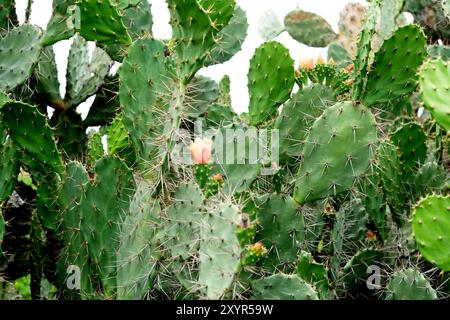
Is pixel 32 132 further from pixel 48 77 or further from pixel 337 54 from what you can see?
pixel 337 54

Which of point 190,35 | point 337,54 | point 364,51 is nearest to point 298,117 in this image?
point 364,51

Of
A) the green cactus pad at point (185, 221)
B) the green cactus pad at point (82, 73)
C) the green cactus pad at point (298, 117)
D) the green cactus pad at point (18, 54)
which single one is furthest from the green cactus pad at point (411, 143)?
the green cactus pad at point (18, 54)

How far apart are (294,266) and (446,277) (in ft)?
1.65

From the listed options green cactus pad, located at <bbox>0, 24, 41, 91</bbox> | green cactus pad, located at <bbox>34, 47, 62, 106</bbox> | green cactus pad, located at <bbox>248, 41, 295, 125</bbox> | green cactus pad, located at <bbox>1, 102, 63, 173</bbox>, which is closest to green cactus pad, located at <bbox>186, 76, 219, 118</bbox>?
green cactus pad, located at <bbox>248, 41, 295, 125</bbox>

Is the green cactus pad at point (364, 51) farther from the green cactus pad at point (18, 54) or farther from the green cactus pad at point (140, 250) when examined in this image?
the green cactus pad at point (18, 54)

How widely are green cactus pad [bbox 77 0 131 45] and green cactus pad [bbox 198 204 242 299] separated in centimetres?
84

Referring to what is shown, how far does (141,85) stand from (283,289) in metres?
0.79

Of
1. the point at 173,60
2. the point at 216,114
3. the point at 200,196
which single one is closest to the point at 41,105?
the point at 216,114

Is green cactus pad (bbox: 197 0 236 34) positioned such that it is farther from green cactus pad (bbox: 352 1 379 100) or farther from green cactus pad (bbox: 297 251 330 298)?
green cactus pad (bbox: 297 251 330 298)

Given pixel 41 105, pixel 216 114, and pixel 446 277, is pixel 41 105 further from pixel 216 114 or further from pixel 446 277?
pixel 446 277

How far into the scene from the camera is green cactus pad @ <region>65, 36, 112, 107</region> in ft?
12.4

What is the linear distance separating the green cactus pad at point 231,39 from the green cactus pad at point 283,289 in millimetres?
1537

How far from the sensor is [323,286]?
277cm

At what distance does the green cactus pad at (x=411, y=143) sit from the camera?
3242 mm
